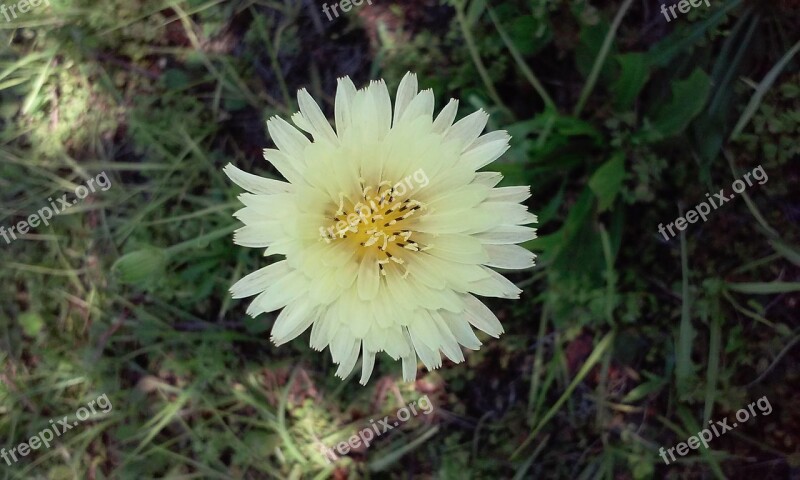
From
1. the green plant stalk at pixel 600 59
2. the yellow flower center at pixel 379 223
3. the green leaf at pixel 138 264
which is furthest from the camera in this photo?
the green plant stalk at pixel 600 59

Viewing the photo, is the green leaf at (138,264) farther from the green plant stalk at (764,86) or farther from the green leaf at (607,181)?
the green plant stalk at (764,86)

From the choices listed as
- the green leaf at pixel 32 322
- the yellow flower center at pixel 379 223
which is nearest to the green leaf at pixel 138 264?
the yellow flower center at pixel 379 223

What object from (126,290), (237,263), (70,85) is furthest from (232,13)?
(126,290)

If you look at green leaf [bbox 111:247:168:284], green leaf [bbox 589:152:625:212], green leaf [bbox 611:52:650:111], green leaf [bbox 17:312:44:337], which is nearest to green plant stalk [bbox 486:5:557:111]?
green leaf [bbox 611:52:650:111]

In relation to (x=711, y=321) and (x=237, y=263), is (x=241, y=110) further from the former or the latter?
(x=711, y=321)

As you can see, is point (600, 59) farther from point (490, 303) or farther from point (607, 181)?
point (490, 303)

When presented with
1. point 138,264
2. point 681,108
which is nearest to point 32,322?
point 138,264
